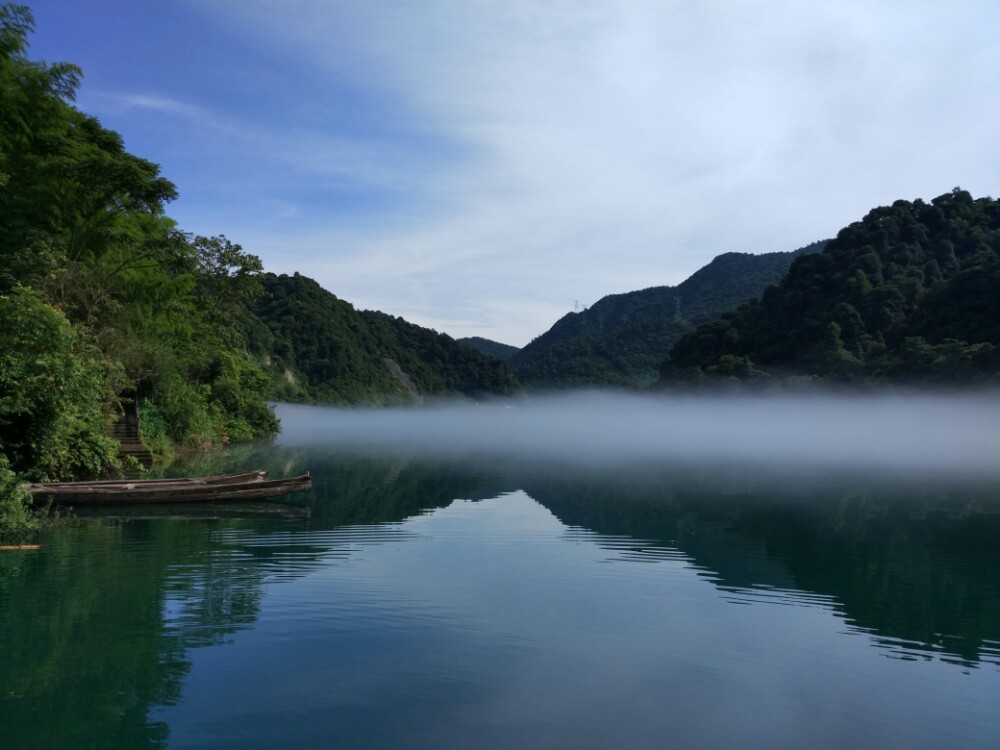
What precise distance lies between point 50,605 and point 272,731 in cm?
479

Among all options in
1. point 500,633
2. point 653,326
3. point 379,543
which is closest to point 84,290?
point 379,543

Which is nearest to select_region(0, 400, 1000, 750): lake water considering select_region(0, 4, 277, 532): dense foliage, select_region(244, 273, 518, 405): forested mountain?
select_region(0, 4, 277, 532): dense foliage

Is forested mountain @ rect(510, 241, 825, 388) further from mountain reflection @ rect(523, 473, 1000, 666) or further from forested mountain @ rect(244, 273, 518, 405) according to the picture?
mountain reflection @ rect(523, 473, 1000, 666)

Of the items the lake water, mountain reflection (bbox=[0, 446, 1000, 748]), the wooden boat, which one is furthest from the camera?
the wooden boat

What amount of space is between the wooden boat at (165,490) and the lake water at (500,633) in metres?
1.13

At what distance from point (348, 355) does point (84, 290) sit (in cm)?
9992

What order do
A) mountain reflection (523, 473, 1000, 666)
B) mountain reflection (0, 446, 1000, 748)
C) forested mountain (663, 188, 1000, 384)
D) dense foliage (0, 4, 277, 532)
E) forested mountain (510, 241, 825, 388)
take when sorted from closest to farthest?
mountain reflection (0, 446, 1000, 748) < mountain reflection (523, 473, 1000, 666) < dense foliage (0, 4, 277, 532) < forested mountain (663, 188, 1000, 384) < forested mountain (510, 241, 825, 388)

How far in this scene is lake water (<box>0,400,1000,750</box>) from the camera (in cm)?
631

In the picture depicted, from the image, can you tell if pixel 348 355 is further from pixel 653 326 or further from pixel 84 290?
pixel 84 290

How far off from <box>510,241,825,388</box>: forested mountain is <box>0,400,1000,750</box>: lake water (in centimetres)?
12363

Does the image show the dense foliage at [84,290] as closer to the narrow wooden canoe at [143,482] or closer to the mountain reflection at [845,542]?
the narrow wooden canoe at [143,482]

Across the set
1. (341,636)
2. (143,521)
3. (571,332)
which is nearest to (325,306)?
(571,332)

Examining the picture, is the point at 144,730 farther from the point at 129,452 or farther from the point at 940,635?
the point at 129,452

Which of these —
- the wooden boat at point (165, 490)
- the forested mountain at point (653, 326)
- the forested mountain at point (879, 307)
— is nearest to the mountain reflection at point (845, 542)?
the wooden boat at point (165, 490)
